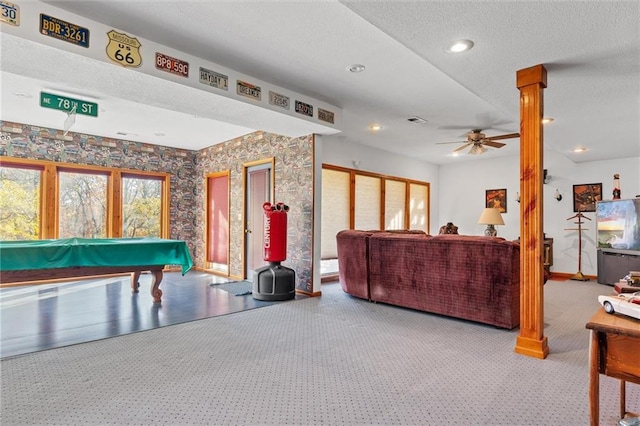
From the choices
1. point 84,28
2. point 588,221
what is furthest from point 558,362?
point 588,221

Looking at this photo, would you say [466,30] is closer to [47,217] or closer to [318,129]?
[318,129]

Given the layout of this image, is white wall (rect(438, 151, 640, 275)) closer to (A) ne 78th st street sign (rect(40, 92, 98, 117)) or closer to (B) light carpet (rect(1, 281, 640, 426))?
(B) light carpet (rect(1, 281, 640, 426))

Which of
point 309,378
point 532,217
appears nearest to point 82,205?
point 309,378

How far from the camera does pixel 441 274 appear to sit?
420 centimetres

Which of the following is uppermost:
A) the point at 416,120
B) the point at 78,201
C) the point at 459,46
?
the point at 416,120

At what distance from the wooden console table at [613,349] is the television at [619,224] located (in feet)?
19.1

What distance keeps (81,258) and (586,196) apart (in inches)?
351

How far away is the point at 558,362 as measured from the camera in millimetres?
2928

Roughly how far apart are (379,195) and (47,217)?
6.30 metres

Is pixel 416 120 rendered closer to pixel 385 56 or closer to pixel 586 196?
pixel 385 56

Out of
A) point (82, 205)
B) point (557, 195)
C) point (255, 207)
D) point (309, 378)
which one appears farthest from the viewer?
point (557, 195)

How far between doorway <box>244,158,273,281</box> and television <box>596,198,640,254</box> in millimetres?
6002

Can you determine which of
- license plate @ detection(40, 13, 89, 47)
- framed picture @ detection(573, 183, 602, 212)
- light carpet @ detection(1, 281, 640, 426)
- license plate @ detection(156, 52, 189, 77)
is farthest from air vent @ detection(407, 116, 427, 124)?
framed picture @ detection(573, 183, 602, 212)

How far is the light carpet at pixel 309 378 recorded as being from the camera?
6.91ft
